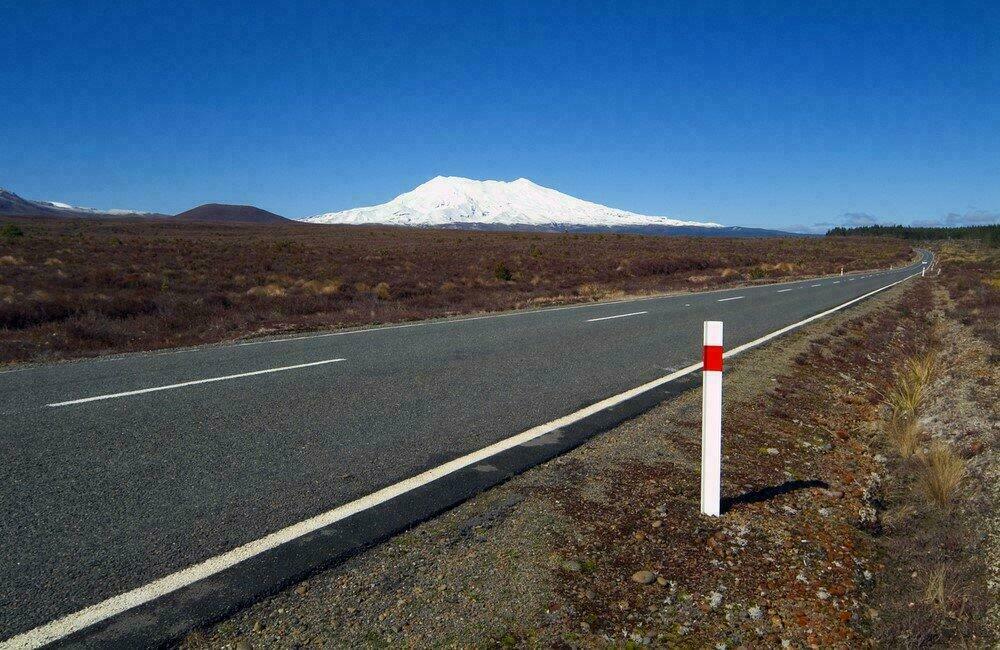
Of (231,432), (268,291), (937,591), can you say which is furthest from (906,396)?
(268,291)

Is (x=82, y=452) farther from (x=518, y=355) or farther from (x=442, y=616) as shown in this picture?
(x=518, y=355)

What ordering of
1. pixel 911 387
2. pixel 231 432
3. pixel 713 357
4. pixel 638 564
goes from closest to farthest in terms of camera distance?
pixel 638 564, pixel 713 357, pixel 231 432, pixel 911 387

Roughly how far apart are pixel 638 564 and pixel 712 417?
970 millimetres

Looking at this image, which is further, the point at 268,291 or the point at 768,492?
the point at 268,291

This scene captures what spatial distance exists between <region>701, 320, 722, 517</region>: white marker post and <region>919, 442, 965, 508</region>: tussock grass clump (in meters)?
1.63

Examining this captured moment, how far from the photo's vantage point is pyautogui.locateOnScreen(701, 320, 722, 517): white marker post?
3645 millimetres

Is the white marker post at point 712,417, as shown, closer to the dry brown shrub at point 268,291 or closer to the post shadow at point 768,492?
the post shadow at point 768,492

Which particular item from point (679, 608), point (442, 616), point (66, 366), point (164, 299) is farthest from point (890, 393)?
point (164, 299)

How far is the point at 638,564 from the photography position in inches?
125

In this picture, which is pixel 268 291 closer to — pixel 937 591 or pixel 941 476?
pixel 941 476

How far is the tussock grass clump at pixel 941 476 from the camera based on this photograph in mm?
4160

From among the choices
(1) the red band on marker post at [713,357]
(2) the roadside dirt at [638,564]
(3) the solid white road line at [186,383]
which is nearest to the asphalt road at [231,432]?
(3) the solid white road line at [186,383]

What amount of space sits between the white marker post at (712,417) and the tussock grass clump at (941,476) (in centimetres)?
163

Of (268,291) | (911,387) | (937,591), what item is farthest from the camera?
(268,291)
